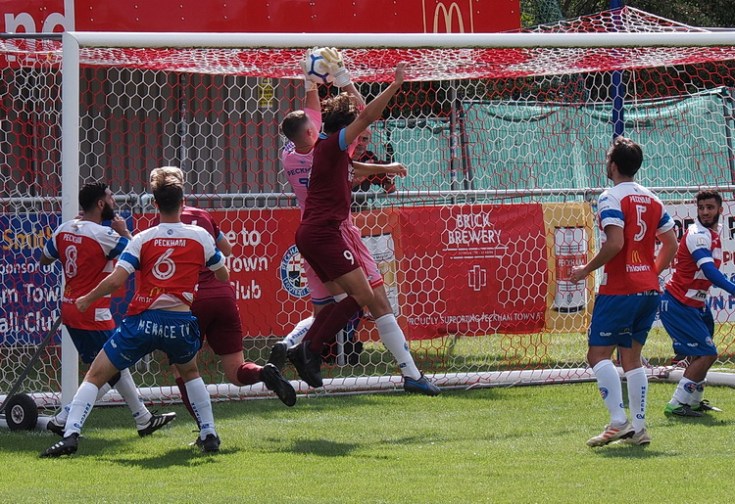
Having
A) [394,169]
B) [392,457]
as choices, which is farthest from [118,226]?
[392,457]

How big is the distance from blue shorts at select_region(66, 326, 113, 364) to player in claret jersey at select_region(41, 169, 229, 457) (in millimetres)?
956

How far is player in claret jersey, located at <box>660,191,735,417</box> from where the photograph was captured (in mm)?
8688

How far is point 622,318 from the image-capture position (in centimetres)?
737

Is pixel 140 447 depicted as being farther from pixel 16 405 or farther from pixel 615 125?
pixel 615 125

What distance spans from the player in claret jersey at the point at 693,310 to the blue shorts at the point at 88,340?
4.09 metres

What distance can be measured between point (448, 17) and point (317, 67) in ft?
21.1

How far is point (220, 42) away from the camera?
29.0ft

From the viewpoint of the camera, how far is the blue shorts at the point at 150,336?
7.10 m

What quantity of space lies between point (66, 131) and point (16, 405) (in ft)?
6.45

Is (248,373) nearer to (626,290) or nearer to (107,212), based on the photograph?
(107,212)

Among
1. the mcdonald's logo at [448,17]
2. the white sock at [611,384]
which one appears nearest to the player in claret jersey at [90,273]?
the white sock at [611,384]

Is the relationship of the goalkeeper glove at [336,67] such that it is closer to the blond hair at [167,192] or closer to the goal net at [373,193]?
the goal net at [373,193]

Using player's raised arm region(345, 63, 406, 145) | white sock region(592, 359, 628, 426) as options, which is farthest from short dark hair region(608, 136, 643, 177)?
player's raised arm region(345, 63, 406, 145)

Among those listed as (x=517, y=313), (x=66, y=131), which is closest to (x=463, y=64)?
(x=517, y=313)
